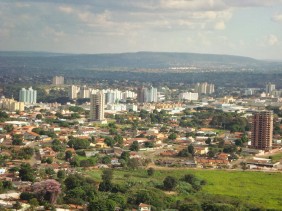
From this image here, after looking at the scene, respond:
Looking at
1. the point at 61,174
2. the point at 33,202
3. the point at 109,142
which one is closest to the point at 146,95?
the point at 109,142

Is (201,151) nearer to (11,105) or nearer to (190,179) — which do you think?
→ (190,179)

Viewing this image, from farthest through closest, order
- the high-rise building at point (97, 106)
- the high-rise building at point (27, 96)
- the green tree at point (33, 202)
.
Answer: the high-rise building at point (27, 96) < the high-rise building at point (97, 106) < the green tree at point (33, 202)

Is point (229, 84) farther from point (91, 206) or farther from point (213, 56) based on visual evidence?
point (213, 56)

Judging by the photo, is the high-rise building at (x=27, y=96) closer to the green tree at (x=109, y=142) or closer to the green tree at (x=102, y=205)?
the green tree at (x=109, y=142)

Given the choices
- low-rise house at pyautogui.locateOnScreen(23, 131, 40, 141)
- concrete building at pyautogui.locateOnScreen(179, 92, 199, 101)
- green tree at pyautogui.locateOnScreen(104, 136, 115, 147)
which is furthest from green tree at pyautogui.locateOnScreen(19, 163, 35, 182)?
concrete building at pyautogui.locateOnScreen(179, 92, 199, 101)

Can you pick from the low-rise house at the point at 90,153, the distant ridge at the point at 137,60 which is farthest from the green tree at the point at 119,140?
the distant ridge at the point at 137,60

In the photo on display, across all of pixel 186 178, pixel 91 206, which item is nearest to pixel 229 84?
pixel 186 178
